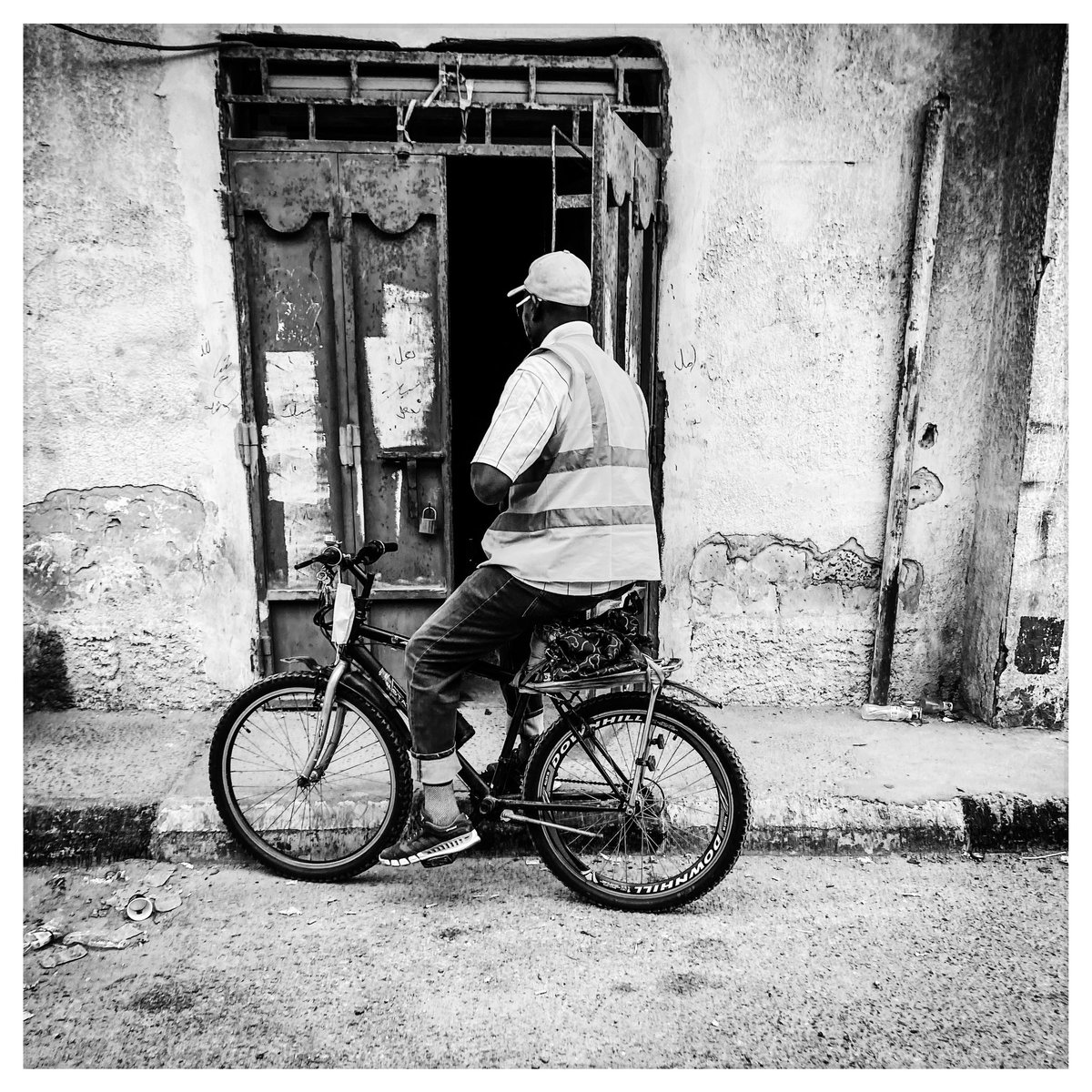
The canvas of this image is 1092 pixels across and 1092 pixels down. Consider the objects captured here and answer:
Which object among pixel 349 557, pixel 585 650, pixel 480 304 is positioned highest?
Result: pixel 480 304

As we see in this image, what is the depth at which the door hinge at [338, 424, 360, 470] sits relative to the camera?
13.6ft

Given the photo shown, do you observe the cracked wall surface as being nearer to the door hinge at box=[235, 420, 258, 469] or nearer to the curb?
the curb

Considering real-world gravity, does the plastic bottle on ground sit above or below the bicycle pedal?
above

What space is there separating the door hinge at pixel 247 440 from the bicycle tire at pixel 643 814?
2206mm

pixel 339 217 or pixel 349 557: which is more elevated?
pixel 339 217

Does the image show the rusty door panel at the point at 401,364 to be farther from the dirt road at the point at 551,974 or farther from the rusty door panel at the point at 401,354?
the dirt road at the point at 551,974

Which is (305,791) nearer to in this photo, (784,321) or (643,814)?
(643,814)

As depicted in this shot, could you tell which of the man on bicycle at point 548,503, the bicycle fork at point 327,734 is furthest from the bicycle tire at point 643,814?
the bicycle fork at point 327,734

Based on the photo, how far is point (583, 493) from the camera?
2662 millimetres

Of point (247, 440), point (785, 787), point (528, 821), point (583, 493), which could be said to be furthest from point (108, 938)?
point (785, 787)

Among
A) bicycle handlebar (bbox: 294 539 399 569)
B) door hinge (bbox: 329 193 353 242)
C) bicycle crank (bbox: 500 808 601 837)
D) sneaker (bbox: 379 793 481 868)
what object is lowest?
sneaker (bbox: 379 793 481 868)

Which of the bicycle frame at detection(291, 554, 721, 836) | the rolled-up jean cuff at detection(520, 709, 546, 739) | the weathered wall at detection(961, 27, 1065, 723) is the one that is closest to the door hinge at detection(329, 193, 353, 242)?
the bicycle frame at detection(291, 554, 721, 836)

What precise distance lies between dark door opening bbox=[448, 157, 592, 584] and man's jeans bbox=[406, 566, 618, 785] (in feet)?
10.1

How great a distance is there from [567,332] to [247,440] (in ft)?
6.76
